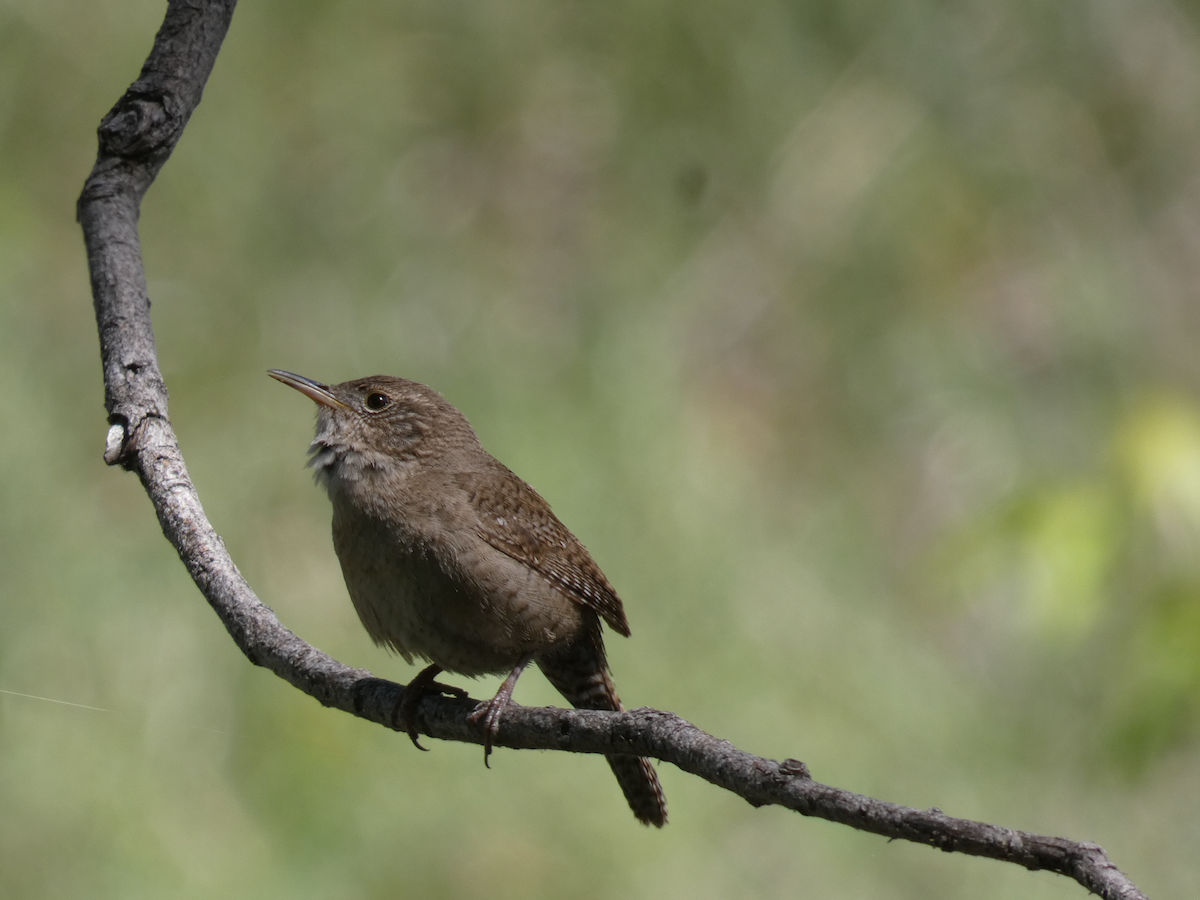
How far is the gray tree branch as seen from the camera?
4.87 ft

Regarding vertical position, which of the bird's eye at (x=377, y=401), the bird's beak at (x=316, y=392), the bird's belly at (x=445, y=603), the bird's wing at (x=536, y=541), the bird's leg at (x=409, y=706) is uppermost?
the bird's eye at (x=377, y=401)

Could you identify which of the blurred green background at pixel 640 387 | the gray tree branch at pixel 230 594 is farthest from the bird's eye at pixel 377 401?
the blurred green background at pixel 640 387

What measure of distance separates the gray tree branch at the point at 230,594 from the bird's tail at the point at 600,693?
62 cm

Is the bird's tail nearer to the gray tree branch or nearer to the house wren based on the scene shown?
the house wren

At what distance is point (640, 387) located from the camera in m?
6.36

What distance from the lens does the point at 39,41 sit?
6.16 meters

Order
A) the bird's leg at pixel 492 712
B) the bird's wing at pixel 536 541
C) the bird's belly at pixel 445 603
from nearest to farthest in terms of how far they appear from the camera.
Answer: the bird's leg at pixel 492 712 < the bird's belly at pixel 445 603 < the bird's wing at pixel 536 541

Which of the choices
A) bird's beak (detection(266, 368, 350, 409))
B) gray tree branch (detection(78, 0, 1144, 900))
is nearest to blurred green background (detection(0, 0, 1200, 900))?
bird's beak (detection(266, 368, 350, 409))

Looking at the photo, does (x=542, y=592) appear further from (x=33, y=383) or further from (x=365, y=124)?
(x=365, y=124)

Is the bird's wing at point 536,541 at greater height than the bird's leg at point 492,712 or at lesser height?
greater

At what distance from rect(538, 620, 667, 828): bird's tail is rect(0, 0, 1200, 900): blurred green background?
122 cm

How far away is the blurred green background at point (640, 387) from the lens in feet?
16.3

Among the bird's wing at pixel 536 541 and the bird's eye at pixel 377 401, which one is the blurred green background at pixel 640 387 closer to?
the bird's wing at pixel 536 541

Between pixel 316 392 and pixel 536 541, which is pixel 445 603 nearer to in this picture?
pixel 536 541
